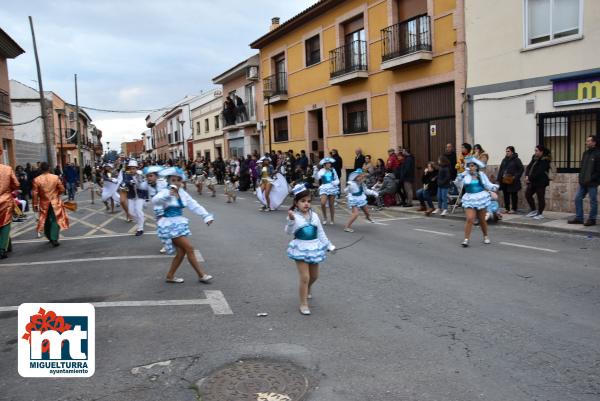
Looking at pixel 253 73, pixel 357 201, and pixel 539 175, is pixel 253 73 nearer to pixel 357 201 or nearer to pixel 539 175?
pixel 357 201

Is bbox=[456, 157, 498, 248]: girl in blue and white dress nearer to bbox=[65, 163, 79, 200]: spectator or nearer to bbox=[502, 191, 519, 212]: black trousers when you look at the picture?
bbox=[502, 191, 519, 212]: black trousers

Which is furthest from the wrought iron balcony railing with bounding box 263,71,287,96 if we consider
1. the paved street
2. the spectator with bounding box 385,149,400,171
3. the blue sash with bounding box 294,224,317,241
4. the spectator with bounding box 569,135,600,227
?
the blue sash with bounding box 294,224,317,241

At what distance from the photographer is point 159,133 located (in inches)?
3056

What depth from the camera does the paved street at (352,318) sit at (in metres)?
3.91

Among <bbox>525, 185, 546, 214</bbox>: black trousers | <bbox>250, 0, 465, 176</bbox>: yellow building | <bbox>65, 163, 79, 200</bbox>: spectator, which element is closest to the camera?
<bbox>525, 185, 546, 214</bbox>: black trousers

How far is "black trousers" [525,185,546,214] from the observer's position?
38.9 ft

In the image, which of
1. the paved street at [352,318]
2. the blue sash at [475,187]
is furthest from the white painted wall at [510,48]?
the blue sash at [475,187]

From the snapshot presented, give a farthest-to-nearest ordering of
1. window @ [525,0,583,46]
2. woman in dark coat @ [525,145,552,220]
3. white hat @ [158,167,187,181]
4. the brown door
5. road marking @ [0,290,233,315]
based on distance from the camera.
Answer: the brown door → window @ [525,0,583,46] → woman in dark coat @ [525,145,552,220] → white hat @ [158,167,187,181] → road marking @ [0,290,233,315]

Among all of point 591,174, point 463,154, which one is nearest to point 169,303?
point 591,174

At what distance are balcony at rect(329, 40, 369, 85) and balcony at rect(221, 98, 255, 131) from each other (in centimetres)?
988

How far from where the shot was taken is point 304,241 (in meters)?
5.77

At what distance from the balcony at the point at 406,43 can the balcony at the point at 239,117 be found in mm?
13558

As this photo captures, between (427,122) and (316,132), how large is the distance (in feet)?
27.2

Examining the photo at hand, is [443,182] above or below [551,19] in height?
below
